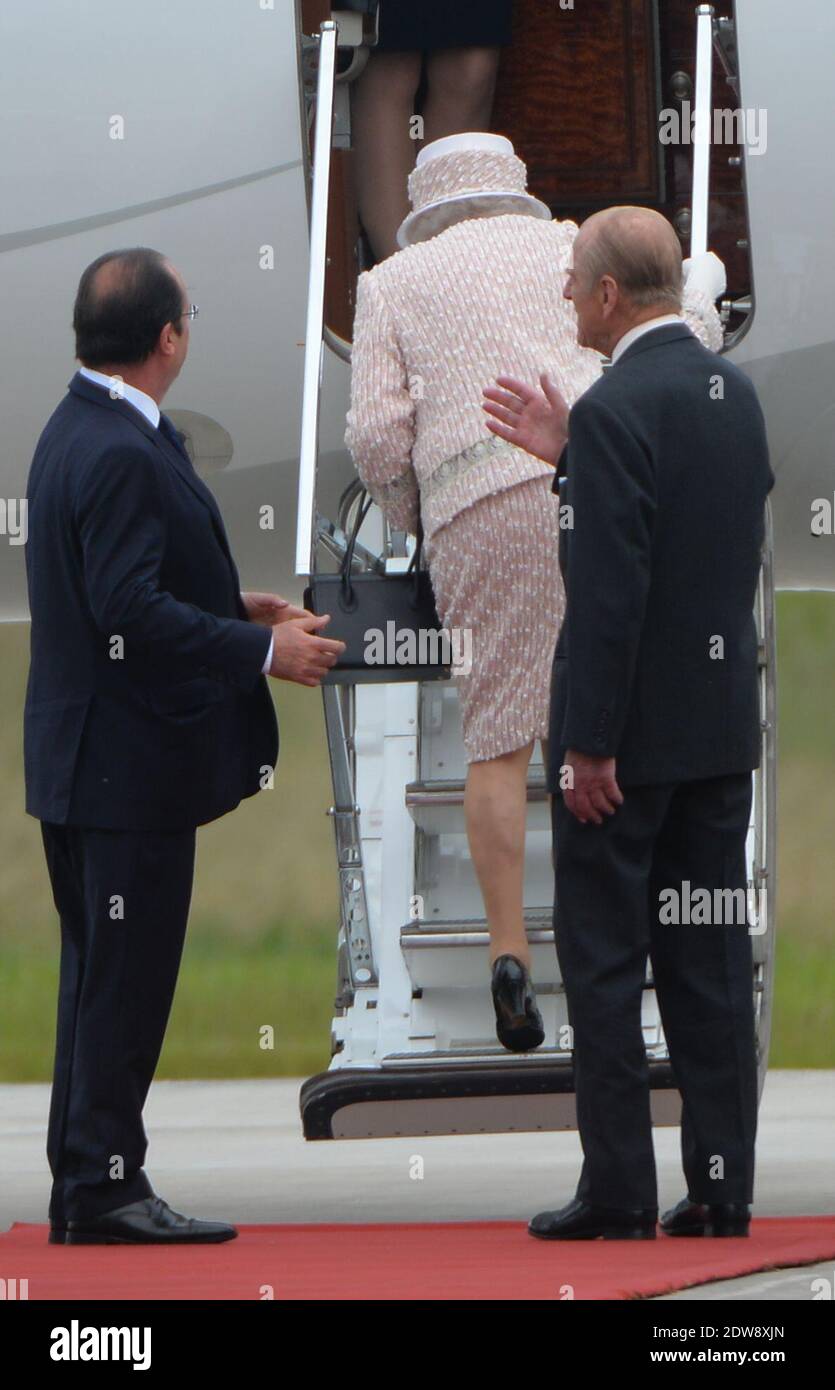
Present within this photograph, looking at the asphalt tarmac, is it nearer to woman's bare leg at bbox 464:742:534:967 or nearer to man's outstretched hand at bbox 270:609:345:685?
woman's bare leg at bbox 464:742:534:967

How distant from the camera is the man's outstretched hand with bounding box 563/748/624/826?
3.10 metres

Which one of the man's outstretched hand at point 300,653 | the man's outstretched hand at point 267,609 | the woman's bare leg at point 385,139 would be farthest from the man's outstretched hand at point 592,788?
the woman's bare leg at point 385,139

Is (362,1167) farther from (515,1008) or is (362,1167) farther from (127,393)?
(127,393)

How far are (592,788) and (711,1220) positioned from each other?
672 millimetres

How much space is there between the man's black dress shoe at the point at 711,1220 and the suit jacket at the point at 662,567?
64 centimetres

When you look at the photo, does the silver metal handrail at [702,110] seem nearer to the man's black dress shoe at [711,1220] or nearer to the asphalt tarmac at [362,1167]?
the man's black dress shoe at [711,1220]

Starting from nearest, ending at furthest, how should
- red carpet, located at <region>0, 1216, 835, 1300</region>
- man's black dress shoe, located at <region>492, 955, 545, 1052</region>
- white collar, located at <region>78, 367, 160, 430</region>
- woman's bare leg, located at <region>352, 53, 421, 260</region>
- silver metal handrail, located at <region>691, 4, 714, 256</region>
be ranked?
1. red carpet, located at <region>0, 1216, 835, 1300</region>
2. white collar, located at <region>78, 367, 160, 430</region>
3. man's black dress shoe, located at <region>492, 955, 545, 1052</region>
4. silver metal handrail, located at <region>691, 4, 714, 256</region>
5. woman's bare leg, located at <region>352, 53, 421, 260</region>

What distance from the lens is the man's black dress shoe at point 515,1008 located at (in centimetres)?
358

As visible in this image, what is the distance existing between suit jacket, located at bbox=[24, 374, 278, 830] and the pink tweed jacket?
0.51 m

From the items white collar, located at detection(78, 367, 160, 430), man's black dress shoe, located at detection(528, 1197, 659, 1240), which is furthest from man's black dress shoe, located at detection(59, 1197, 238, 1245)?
white collar, located at detection(78, 367, 160, 430)

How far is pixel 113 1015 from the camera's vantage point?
3242 millimetres
